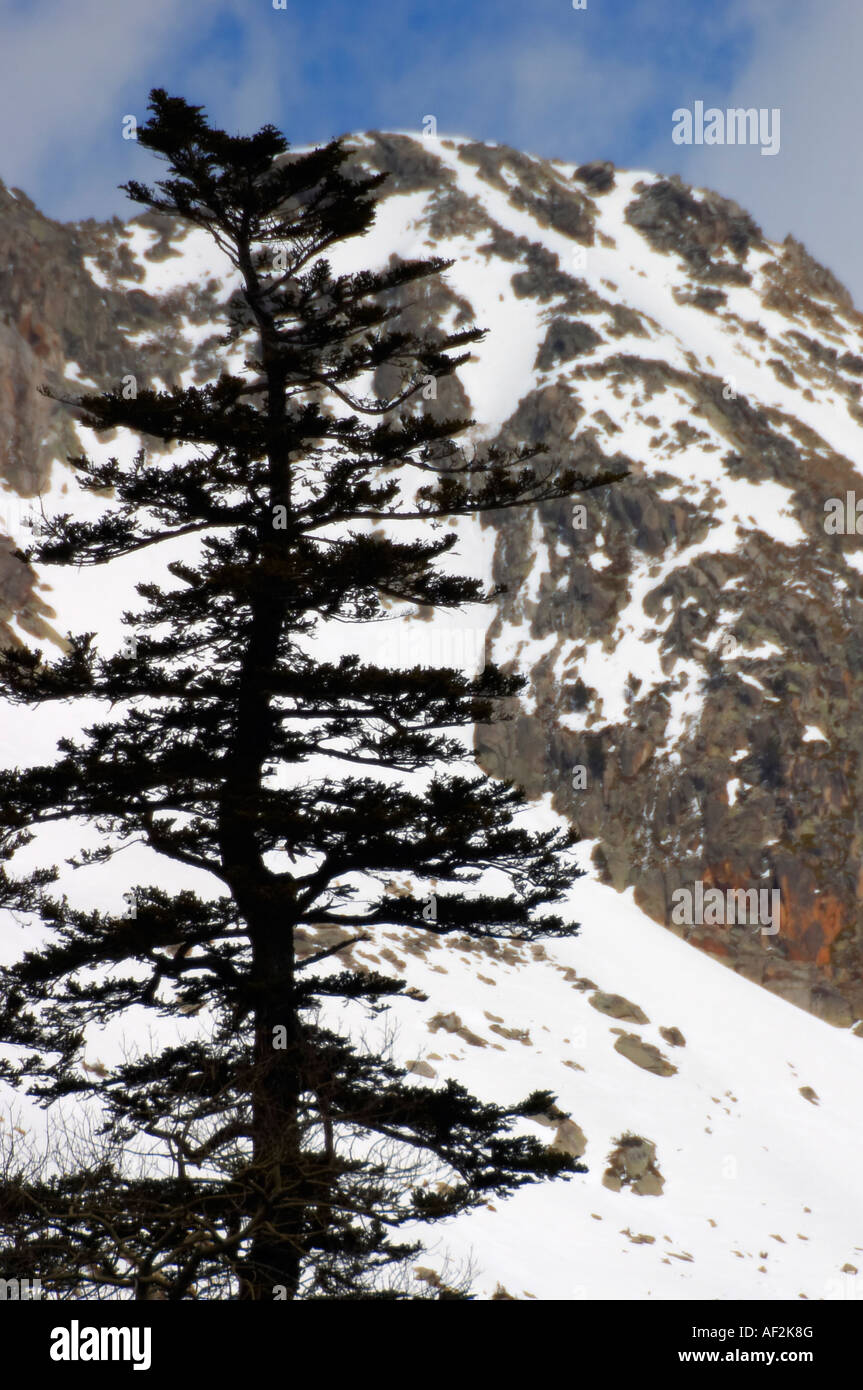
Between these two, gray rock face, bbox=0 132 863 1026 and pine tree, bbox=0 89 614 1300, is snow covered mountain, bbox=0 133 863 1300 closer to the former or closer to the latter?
gray rock face, bbox=0 132 863 1026

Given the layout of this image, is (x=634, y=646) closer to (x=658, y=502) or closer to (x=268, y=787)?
(x=658, y=502)

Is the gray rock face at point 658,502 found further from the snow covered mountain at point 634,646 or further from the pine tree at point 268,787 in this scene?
the pine tree at point 268,787

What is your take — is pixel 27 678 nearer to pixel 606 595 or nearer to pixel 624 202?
pixel 606 595

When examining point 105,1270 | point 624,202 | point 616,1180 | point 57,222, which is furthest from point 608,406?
point 105,1270

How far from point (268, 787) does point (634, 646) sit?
210ft

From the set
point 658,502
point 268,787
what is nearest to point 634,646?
point 658,502

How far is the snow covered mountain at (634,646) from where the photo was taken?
34219 mm

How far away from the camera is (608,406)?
8800 centimetres

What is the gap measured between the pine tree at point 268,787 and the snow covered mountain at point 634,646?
273cm

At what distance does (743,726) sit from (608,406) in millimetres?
35694

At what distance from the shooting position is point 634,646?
72.3m

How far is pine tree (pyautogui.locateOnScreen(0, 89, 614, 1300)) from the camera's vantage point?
30.6 feet

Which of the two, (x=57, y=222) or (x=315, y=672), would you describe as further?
(x=57, y=222)

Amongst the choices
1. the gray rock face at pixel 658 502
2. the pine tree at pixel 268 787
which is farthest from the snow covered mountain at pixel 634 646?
the pine tree at pixel 268 787
